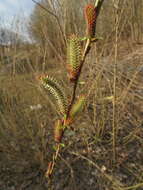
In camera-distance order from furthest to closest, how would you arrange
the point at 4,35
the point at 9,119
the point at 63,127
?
the point at 4,35
the point at 9,119
the point at 63,127

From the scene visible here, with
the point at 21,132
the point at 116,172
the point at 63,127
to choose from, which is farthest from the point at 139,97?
→ the point at 63,127

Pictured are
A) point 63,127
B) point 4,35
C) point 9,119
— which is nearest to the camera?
point 63,127

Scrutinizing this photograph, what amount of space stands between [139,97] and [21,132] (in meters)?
1.15

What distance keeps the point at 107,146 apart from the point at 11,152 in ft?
2.40

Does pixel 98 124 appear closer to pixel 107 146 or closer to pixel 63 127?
pixel 107 146

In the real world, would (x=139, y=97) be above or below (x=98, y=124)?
above

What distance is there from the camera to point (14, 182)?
50.0 inches

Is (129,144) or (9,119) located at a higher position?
(9,119)

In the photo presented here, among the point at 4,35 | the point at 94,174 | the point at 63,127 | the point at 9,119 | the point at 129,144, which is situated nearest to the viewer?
the point at 63,127

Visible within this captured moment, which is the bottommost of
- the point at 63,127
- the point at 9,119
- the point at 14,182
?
the point at 14,182

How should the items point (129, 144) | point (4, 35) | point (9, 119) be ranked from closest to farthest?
point (9, 119), point (129, 144), point (4, 35)

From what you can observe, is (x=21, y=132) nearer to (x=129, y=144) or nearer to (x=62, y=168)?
(x=62, y=168)

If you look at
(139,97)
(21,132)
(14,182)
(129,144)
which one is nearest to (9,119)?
(21,132)

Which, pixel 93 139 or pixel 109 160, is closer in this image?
pixel 109 160
